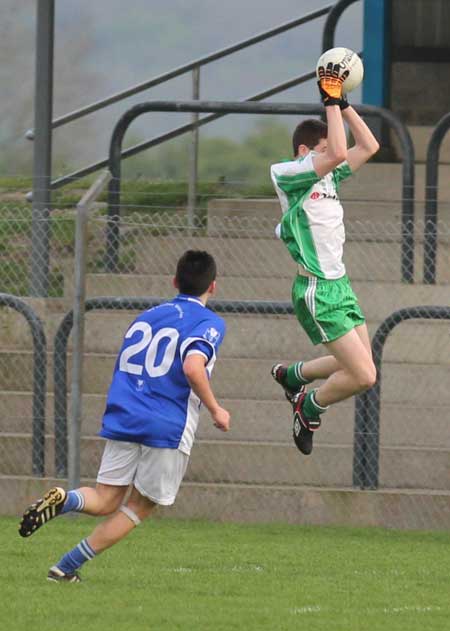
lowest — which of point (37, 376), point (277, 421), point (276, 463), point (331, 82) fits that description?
point (276, 463)

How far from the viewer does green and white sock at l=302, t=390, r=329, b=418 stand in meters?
9.17

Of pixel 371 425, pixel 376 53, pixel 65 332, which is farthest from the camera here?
pixel 376 53

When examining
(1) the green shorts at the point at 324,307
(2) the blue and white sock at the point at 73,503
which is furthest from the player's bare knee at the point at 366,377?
(2) the blue and white sock at the point at 73,503

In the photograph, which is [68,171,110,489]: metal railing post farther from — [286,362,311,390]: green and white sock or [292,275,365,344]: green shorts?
[292,275,365,344]: green shorts

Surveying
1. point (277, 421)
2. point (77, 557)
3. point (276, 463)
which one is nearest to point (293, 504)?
point (276, 463)

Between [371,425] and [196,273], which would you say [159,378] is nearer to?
[196,273]

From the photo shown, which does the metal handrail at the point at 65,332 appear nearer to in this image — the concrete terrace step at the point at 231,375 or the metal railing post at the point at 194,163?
the concrete terrace step at the point at 231,375

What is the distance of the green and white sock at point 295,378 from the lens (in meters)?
9.33

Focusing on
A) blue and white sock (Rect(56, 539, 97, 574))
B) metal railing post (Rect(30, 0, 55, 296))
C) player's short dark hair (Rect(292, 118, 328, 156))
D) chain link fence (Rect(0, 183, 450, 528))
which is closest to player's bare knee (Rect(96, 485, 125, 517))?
blue and white sock (Rect(56, 539, 97, 574))

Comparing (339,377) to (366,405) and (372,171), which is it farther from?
(372,171)

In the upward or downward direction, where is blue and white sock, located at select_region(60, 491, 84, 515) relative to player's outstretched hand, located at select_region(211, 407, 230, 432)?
downward

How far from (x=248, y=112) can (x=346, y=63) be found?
3651mm

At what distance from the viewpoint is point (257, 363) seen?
38.4 feet

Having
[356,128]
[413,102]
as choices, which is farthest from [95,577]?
[413,102]
